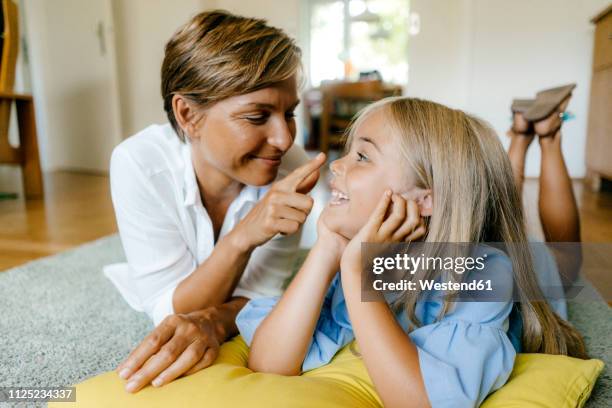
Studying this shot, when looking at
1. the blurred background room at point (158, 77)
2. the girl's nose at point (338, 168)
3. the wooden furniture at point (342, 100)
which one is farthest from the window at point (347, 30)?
the girl's nose at point (338, 168)

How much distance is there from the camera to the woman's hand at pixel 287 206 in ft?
2.55

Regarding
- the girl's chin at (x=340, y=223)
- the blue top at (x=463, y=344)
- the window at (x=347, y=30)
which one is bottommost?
the blue top at (x=463, y=344)

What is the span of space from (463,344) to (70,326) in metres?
0.87

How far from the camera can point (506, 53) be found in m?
3.32

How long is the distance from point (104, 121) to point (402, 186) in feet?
11.6

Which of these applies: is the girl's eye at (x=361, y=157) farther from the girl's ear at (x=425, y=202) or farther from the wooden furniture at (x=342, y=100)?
the wooden furniture at (x=342, y=100)

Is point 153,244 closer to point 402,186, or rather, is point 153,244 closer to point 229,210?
point 229,210

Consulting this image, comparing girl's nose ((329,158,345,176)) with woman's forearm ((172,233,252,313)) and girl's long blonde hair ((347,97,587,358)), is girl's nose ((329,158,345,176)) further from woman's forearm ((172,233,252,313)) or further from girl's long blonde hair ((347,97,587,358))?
woman's forearm ((172,233,252,313))

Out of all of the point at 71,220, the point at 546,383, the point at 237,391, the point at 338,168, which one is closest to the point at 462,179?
the point at 338,168

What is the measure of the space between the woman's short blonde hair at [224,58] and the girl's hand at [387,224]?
368 millimetres

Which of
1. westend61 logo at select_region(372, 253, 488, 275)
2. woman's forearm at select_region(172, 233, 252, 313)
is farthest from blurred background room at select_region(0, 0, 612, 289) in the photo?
westend61 logo at select_region(372, 253, 488, 275)

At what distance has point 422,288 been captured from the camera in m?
0.70

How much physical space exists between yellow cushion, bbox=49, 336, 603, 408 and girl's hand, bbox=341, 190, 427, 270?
169 millimetres

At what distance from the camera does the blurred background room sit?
105 inches
